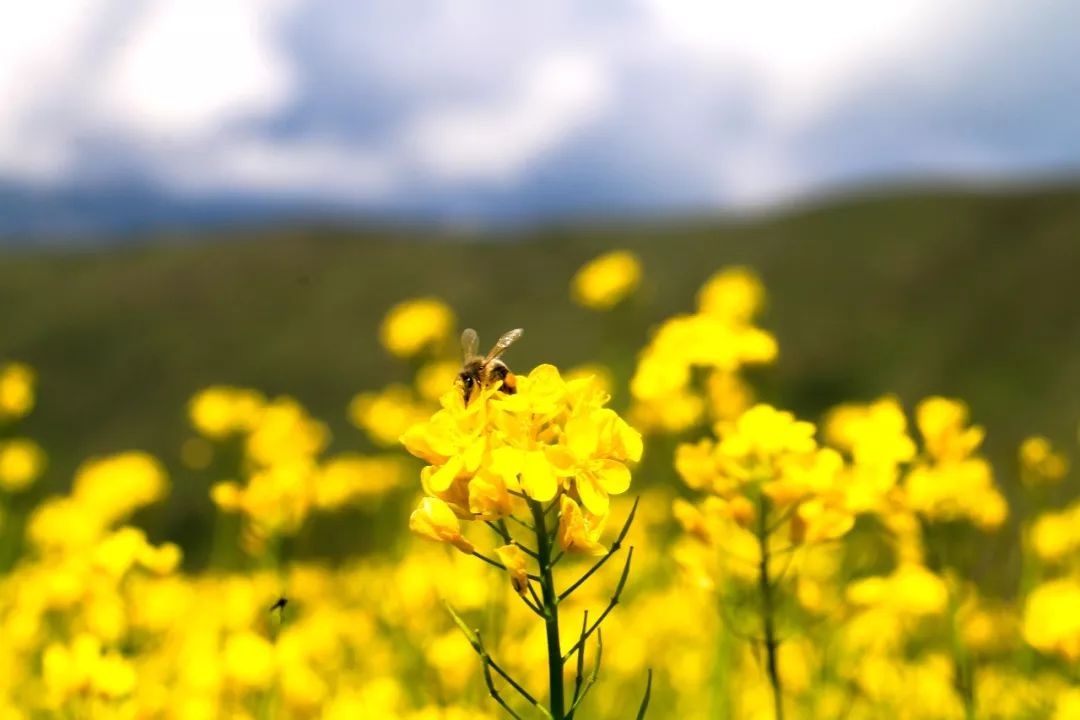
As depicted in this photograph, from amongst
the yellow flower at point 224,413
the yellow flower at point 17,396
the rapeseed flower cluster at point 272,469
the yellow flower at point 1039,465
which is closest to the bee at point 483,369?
the rapeseed flower cluster at point 272,469

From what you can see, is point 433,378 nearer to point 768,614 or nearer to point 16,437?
point 16,437

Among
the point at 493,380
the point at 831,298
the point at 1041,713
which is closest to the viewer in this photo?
the point at 493,380

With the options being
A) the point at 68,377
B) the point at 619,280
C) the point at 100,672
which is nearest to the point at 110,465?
the point at 619,280

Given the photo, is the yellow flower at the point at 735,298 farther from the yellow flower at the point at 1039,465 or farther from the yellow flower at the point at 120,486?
the yellow flower at the point at 120,486

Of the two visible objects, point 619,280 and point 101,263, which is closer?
point 619,280

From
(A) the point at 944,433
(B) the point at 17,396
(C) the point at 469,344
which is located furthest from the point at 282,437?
(A) the point at 944,433

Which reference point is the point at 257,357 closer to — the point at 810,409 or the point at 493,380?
the point at 810,409

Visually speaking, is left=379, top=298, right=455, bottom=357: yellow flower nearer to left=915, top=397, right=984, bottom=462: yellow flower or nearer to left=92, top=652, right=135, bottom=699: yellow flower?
left=92, top=652, right=135, bottom=699: yellow flower
